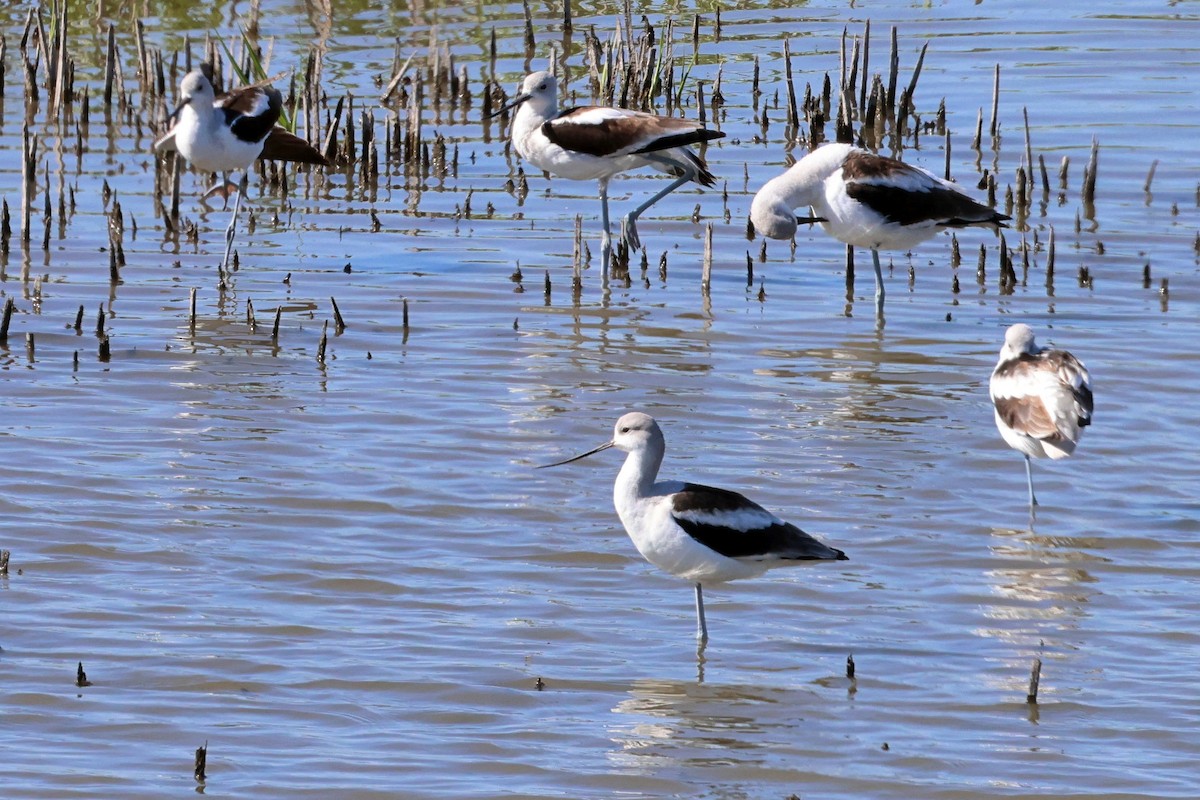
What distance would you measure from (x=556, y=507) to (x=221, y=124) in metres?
5.69

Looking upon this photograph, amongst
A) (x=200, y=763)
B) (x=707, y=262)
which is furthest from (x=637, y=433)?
(x=707, y=262)

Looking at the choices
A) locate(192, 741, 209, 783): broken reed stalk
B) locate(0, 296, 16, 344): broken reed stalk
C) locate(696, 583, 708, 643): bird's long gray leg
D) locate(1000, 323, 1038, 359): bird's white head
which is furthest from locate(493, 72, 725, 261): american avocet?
locate(192, 741, 209, 783): broken reed stalk

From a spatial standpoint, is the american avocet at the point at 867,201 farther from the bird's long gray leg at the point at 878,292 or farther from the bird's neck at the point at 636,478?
the bird's neck at the point at 636,478

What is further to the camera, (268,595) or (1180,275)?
(1180,275)

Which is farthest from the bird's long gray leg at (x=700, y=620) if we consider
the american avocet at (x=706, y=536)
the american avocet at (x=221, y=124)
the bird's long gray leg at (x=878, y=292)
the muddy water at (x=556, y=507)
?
the american avocet at (x=221, y=124)

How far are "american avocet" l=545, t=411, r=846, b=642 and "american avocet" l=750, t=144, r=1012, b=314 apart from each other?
5.17 m

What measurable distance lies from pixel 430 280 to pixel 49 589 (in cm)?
575

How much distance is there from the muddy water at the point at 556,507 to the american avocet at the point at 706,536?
0.98 feet

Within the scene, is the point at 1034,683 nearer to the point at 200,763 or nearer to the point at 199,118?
the point at 200,763

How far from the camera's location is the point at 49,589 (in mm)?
7391

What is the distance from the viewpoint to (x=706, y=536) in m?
6.86

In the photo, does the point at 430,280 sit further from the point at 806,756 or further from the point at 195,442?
the point at 806,756

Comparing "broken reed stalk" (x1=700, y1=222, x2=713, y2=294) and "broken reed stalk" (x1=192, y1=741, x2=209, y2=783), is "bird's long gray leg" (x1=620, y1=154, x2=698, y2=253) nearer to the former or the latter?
"broken reed stalk" (x1=700, y1=222, x2=713, y2=294)

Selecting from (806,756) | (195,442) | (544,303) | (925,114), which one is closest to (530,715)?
(806,756)
